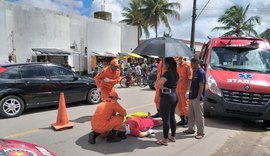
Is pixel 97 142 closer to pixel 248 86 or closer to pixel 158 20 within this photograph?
pixel 248 86

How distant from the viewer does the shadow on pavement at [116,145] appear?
505cm

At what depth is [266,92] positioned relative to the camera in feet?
20.9

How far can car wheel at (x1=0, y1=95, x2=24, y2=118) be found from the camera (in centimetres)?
745

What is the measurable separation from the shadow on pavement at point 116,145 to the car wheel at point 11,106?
2.96 m

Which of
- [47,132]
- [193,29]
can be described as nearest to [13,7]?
[193,29]

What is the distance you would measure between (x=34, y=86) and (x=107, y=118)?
141 inches

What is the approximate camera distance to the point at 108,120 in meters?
5.37

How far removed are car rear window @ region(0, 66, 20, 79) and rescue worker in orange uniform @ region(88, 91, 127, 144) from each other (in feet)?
11.8

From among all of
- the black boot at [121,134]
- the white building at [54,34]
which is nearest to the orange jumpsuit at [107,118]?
the black boot at [121,134]

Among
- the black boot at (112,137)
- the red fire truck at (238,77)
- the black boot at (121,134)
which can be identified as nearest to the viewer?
the black boot at (112,137)

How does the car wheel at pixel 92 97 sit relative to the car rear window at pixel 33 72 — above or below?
below

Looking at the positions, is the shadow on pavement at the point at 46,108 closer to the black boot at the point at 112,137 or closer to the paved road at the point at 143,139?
the paved road at the point at 143,139

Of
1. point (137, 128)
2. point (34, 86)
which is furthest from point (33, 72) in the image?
point (137, 128)

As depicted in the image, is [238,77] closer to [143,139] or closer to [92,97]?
[143,139]
